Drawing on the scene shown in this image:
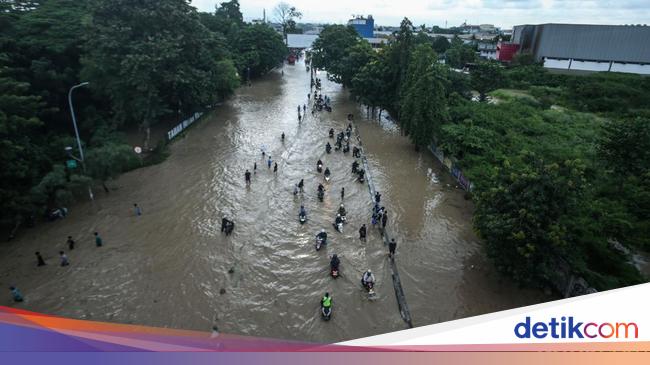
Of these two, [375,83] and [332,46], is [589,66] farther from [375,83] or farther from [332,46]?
[375,83]

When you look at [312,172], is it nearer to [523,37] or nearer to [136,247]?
[136,247]

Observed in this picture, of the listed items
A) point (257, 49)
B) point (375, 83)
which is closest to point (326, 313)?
point (375, 83)

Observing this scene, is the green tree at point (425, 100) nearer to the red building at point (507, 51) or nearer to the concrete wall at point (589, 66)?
the concrete wall at point (589, 66)

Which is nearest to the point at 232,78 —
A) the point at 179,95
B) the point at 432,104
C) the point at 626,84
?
the point at 179,95

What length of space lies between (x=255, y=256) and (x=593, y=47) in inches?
2512

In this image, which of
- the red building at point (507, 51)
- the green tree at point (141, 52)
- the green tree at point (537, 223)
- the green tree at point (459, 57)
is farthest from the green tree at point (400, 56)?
the red building at point (507, 51)

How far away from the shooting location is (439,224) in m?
20.4

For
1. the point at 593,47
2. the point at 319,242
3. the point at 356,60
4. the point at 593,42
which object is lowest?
the point at 319,242

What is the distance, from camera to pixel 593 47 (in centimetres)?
5666

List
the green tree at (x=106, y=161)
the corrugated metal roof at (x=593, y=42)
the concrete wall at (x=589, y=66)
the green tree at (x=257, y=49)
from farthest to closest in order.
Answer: the green tree at (x=257, y=49) < the concrete wall at (x=589, y=66) < the corrugated metal roof at (x=593, y=42) < the green tree at (x=106, y=161)

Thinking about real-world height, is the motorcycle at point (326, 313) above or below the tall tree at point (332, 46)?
below

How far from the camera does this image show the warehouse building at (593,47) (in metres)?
Answer: 53.0

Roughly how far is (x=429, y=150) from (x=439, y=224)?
1218 cm

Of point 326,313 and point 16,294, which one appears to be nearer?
point 326,313
